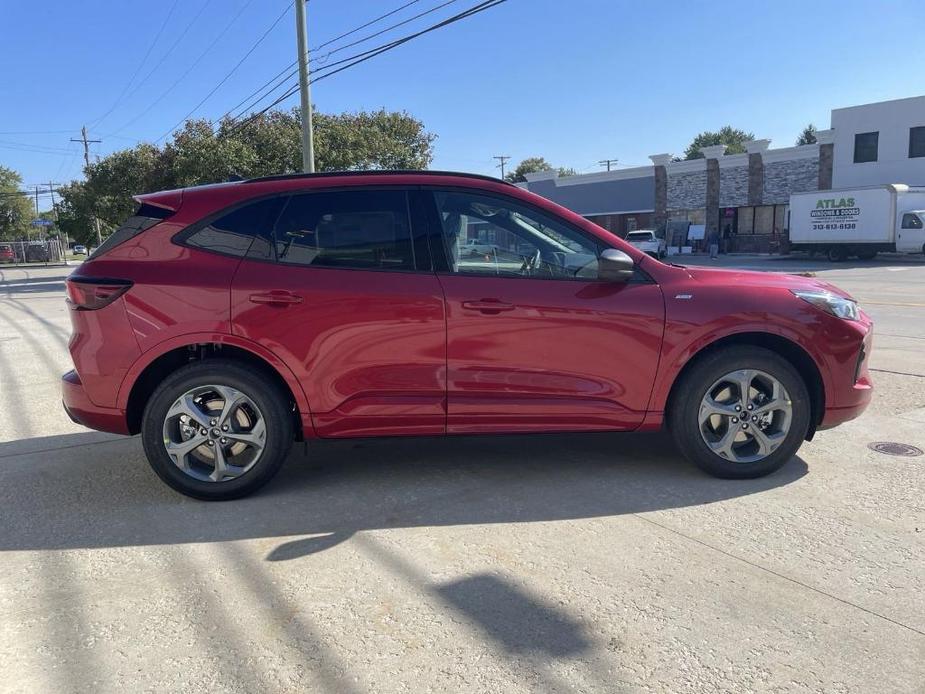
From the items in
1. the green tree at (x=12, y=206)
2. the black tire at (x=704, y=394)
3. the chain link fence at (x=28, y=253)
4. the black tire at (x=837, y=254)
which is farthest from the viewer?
the green tree at (x=12, y=206)

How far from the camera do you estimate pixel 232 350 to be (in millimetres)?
4086

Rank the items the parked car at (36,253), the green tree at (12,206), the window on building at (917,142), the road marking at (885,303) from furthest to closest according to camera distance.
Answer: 1. the green tree at (12,206)
2. the parked car at (36,253)
3. the window on building at (917,142)
4. the road marking at (885,303)

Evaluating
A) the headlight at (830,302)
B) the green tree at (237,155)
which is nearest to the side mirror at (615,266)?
the headlight at (830,302)

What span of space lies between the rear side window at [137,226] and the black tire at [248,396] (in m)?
0.83

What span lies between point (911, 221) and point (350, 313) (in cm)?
3458

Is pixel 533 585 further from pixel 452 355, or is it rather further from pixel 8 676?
pixel 8 676

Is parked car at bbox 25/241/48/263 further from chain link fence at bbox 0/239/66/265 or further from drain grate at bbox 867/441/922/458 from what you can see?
drain grate at bbox 867/441/922/458

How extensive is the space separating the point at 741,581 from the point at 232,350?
9.55ft

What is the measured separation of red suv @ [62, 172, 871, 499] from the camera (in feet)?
12.9

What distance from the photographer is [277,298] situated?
3.92 metres

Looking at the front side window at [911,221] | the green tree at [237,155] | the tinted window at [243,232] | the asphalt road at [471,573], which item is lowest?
the asphalt road at [471,573]

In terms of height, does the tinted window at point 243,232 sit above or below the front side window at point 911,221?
below

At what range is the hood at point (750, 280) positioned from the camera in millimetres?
4258

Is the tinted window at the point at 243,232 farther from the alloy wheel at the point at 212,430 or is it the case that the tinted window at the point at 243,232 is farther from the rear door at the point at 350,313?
the alloy wheel at the point at 212,430
